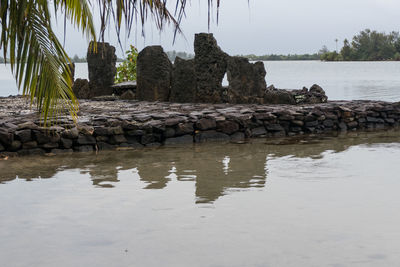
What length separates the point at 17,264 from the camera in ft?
17.5

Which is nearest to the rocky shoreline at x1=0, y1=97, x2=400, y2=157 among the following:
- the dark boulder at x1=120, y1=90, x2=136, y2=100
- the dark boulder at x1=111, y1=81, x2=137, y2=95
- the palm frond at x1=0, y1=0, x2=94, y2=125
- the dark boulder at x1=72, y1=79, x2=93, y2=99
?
the dark boulder at x1=120, y1=90, x2=136, y2=100

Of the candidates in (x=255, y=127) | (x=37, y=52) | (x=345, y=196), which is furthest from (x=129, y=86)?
(x=37, y=52)

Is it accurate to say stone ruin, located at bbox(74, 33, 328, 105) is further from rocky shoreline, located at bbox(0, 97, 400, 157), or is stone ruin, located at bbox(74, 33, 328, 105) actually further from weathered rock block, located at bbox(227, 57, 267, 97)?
rocky shoreline, located at bbox(0, 97, 400, 157)

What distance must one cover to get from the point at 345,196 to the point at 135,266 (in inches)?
141

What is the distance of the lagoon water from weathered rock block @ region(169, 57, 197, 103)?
4.93 m

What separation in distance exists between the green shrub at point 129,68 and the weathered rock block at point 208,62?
20.4ft

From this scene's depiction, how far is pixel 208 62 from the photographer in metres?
16.2

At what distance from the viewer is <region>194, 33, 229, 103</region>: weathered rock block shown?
53.1ft

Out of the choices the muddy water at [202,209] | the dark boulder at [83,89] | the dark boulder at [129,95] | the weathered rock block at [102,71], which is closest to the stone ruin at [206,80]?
the dark boulder at [129,95]

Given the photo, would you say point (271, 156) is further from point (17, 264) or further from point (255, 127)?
point (17, 264)

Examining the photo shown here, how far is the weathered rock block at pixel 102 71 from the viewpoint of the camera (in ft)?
59.6

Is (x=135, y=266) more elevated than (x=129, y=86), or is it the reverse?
(x=129, y=86)

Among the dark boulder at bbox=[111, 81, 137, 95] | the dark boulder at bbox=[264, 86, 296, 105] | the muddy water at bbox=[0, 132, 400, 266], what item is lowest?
the muddy water at bbox=[0, 132, 400, 266]

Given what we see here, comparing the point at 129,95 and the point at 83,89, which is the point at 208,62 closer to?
the point at 129,95
